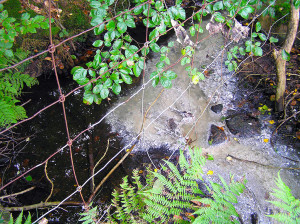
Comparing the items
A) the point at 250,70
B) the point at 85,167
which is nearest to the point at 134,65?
the point at 85,167

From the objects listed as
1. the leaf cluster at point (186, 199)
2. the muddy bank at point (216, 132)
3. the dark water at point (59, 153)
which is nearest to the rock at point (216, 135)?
the muddy bank at point (216, 132)

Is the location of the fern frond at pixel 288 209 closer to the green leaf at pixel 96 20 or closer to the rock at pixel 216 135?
the rock at pixel 216 135

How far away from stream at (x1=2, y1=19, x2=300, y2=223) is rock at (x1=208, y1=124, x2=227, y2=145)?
14 millimetres

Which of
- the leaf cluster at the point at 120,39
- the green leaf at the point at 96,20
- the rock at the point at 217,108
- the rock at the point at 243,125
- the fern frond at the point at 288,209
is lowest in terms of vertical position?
the rock at the point at 243,125

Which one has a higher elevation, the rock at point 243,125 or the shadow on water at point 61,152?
the shadow on water at point 61,152

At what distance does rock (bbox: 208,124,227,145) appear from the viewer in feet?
9.55

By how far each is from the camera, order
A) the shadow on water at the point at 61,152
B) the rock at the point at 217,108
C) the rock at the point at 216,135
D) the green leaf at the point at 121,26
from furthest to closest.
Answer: the rock at the point at 217,108, the rock at the point at 216,135, the shadow on water at the point at 61,152, the green leaf at the point at 121,26

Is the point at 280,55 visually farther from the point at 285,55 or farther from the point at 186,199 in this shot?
the point at 186,199

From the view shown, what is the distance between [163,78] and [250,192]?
5.51 ft

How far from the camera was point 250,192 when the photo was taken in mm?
2406

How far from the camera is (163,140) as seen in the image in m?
2.98

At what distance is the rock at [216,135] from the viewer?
2912 mm

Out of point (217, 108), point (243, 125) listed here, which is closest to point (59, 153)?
point (217, 108)

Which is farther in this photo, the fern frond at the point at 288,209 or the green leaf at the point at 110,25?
the green leaf at the point at 110,25
